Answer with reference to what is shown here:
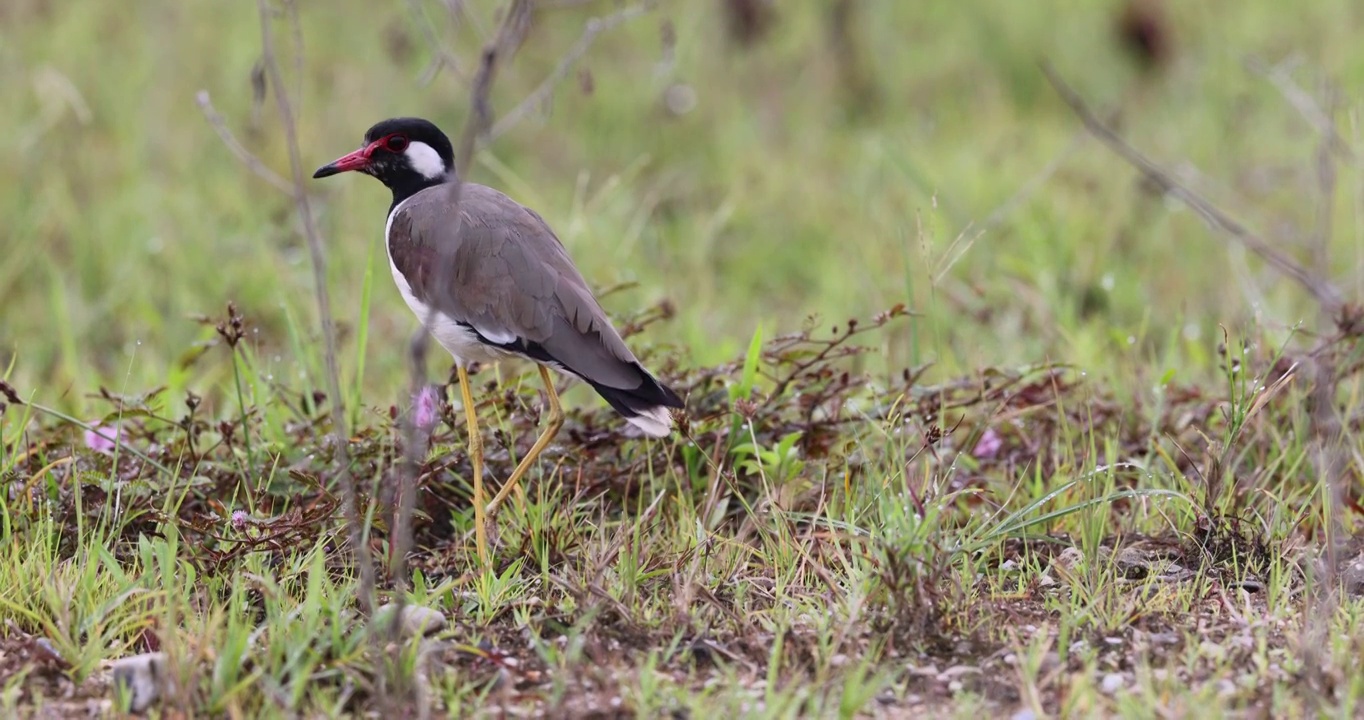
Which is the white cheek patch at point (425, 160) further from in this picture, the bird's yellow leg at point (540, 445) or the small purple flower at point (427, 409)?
the small purple flower at point (427, 409)

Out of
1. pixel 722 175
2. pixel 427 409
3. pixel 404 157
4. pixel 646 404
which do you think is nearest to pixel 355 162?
pixel 404 157

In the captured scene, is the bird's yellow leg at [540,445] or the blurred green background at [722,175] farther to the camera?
the blurred green background at [722,175]

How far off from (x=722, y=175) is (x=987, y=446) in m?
3.32

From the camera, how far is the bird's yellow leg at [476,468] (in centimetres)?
352

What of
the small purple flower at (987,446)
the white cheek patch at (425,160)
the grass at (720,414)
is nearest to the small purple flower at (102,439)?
the grass at (720,414)

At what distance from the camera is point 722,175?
7.30 meters

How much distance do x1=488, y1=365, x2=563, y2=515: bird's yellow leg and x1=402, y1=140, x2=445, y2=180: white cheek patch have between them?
0.67 m

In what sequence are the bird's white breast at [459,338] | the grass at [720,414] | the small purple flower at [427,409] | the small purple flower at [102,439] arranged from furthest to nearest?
the small purple flower at [102,439] → the bird's white breast at [459,338] → the small purple flower at [427,409] → the grass at [720,414]

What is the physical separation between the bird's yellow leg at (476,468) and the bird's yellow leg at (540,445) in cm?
5

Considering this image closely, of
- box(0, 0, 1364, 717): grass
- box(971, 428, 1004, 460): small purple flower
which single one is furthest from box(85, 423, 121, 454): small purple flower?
box(971, 428, 1004, 460): small purple flower

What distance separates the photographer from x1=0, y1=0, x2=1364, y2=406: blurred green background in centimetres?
559

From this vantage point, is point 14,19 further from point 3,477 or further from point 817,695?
point 817,695

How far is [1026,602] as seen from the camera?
3.33 meters

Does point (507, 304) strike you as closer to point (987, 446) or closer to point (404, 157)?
point (404, 157)
